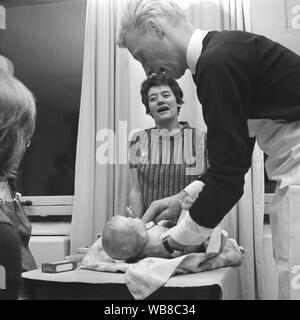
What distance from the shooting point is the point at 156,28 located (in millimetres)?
771

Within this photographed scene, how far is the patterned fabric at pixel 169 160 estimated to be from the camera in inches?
45.5

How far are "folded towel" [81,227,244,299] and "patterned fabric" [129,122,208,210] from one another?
0.79 ft

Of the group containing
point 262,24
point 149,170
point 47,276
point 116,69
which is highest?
point 262,24

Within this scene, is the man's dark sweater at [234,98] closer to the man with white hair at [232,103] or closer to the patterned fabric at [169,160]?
the man with white hair at [232,103]

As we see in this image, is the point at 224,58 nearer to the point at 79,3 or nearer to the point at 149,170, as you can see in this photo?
the point at 149,170

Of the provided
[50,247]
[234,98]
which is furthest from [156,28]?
[50,247]

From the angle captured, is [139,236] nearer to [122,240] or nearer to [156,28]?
[122,240]

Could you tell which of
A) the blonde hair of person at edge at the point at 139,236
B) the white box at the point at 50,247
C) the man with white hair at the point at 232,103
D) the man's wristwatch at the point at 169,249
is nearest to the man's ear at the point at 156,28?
the man with white hair at the point at 232,103

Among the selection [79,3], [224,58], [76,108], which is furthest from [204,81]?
[79,3]

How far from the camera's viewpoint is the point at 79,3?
4.16 feet

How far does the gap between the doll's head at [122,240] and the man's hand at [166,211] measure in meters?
0.11

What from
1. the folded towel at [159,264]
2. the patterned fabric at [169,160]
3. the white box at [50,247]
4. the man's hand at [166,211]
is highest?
the patterned fabric at [169,160]

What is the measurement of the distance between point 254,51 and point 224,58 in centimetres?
8

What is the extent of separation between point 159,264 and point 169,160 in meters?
0.45
